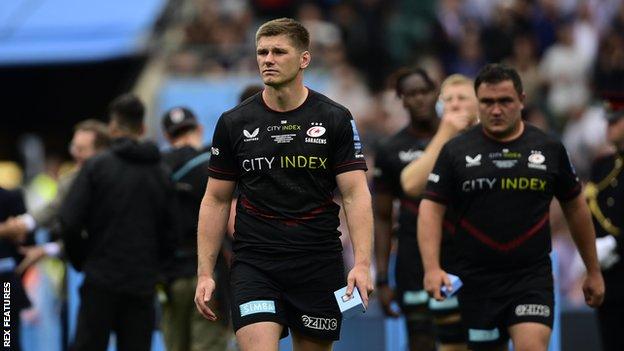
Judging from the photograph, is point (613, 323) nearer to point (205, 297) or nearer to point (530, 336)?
point (530, 336)

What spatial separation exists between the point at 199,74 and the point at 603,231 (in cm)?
1052

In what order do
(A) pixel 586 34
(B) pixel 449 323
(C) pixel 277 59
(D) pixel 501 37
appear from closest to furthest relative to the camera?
(C) pixel 277 59 < (B) pixel 449 323 < (A) pixel 586 34 < (D) pixel 501 37

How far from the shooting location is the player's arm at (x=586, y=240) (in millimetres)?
10531

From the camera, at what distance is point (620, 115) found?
12078mm

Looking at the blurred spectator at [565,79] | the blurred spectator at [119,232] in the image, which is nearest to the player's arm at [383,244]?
the blurred spectator at [119,232]

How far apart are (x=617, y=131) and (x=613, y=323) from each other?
1.57m

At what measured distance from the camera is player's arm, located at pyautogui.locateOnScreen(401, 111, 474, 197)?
452 inches

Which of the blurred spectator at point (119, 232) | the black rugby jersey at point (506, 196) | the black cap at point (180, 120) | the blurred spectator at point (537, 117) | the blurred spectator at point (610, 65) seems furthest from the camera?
the blurred spectator at point (610, 65)

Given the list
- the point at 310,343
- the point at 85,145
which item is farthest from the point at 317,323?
the point at 85,145

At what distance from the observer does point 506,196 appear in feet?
33.9

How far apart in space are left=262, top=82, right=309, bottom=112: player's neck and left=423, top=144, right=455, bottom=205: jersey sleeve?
1.60 metres

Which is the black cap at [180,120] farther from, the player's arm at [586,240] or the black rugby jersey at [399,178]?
the player's arm at [586,240]

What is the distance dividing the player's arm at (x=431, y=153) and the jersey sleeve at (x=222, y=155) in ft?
8.10

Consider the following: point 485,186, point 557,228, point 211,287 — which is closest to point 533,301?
point 485,186
